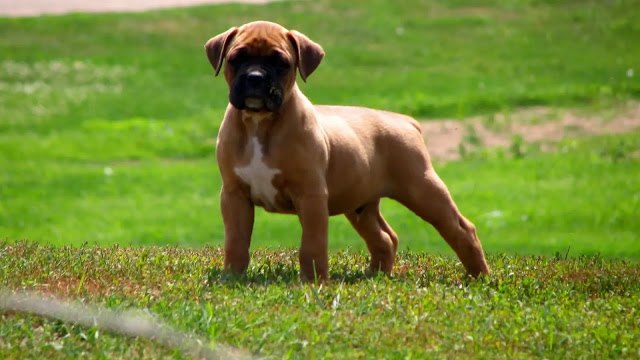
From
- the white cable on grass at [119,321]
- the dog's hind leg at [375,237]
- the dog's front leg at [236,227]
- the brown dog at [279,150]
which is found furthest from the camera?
the dog's hind leg at [375,237]

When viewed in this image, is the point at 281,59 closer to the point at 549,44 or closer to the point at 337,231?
the point at 337,231

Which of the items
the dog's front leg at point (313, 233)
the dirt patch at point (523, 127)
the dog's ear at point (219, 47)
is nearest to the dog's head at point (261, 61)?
the dog's ear at point (219, 47)

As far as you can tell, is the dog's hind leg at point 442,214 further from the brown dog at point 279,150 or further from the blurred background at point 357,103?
the blurred background at point 357,103

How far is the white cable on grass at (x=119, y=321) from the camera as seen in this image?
22.8 feet

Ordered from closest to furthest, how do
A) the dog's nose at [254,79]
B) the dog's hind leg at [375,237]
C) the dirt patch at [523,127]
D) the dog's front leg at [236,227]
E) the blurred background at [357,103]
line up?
the dog's nose at [254,79] < the dog's front leg at [236,227] < the dog's hind leg at [375,237] < the blurred background at [357,103] < the dirt patch at [523,127]

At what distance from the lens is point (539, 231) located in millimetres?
19344

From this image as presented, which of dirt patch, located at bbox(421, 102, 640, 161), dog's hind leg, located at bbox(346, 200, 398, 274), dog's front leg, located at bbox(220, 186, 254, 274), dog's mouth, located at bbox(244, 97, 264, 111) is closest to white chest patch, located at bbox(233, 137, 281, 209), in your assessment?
dog's front leg, located at bbox(220, 186, 254, 274)

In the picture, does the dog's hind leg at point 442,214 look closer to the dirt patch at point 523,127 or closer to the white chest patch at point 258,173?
the white chest patch at point 258,173

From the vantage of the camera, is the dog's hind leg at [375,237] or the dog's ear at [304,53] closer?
the dog's ear at [304,53]

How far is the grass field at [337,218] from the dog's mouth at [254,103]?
1.21m

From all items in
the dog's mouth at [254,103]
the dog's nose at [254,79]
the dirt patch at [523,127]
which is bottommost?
the dirt patch at [523,127]

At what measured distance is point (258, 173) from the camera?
→ 888cm

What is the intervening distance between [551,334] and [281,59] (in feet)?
9.07

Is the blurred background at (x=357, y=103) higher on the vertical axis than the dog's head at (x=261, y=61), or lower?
lower
